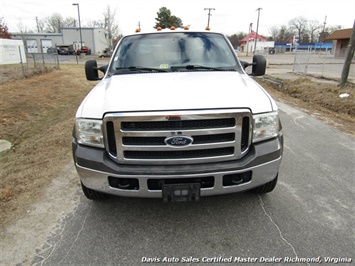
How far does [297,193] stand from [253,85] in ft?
4.73

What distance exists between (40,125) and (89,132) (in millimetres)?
5035

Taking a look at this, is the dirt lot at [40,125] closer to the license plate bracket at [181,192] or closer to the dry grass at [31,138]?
the dry grass at [31,138]

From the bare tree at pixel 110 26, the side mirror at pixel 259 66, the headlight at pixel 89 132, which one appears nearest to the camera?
the headlight at pixel 89 132

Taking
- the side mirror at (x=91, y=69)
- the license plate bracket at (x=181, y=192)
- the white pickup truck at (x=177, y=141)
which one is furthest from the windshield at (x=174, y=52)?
the license plate bracket at (x=181, y=192)

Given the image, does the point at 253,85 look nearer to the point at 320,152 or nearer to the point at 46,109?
the point at 320,152

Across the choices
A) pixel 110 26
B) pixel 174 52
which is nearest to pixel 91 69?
pixel 174 52

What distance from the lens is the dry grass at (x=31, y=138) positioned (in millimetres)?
3416

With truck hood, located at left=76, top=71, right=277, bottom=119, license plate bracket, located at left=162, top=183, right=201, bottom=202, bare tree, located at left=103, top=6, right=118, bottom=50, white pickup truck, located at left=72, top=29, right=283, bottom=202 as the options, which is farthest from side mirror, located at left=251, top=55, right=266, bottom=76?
bare tree, located at left=103, top=6, right=118, bottom=50

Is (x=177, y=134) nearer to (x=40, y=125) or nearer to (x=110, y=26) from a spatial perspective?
(x=40, y=125)

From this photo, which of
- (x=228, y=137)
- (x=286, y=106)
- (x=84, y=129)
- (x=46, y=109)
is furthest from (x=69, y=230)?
(x=286, y=106)

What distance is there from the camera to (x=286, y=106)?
835 centimetres

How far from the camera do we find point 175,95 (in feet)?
8.21

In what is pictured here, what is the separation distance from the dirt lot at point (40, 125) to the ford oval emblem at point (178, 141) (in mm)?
1912

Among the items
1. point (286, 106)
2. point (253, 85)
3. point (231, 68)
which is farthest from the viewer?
point (286, 106)
